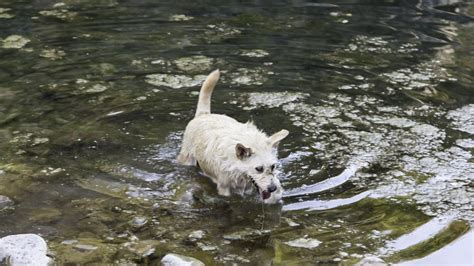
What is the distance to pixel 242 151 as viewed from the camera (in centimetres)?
561

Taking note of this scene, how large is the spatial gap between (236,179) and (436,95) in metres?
3.29

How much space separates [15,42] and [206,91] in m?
4.49

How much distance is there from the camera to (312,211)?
18.0 feet

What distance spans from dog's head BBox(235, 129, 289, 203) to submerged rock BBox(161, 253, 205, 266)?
107cm

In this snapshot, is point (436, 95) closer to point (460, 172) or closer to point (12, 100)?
point (460, 172)

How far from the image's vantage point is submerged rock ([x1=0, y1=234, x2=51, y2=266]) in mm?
4531

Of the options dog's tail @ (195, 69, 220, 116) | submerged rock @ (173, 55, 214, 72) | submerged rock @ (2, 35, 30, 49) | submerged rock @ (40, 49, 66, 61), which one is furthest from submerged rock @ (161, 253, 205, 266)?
submerged rock @ (2, 35, 30, 49)

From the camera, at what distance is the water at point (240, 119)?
512 centimetres

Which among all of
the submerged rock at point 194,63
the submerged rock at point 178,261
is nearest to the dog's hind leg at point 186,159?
the submerged rock at point 178,261

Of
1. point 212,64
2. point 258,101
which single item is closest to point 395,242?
point 258,101

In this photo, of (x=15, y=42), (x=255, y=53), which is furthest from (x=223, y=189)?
(x=15, y=42)

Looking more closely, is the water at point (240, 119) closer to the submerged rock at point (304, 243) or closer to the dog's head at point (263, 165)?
the submerged rock at point (304, 243)

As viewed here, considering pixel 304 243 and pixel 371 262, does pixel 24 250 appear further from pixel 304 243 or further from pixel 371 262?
pixel 371 262

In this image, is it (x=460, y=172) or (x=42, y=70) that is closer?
(x=460, y=172)
